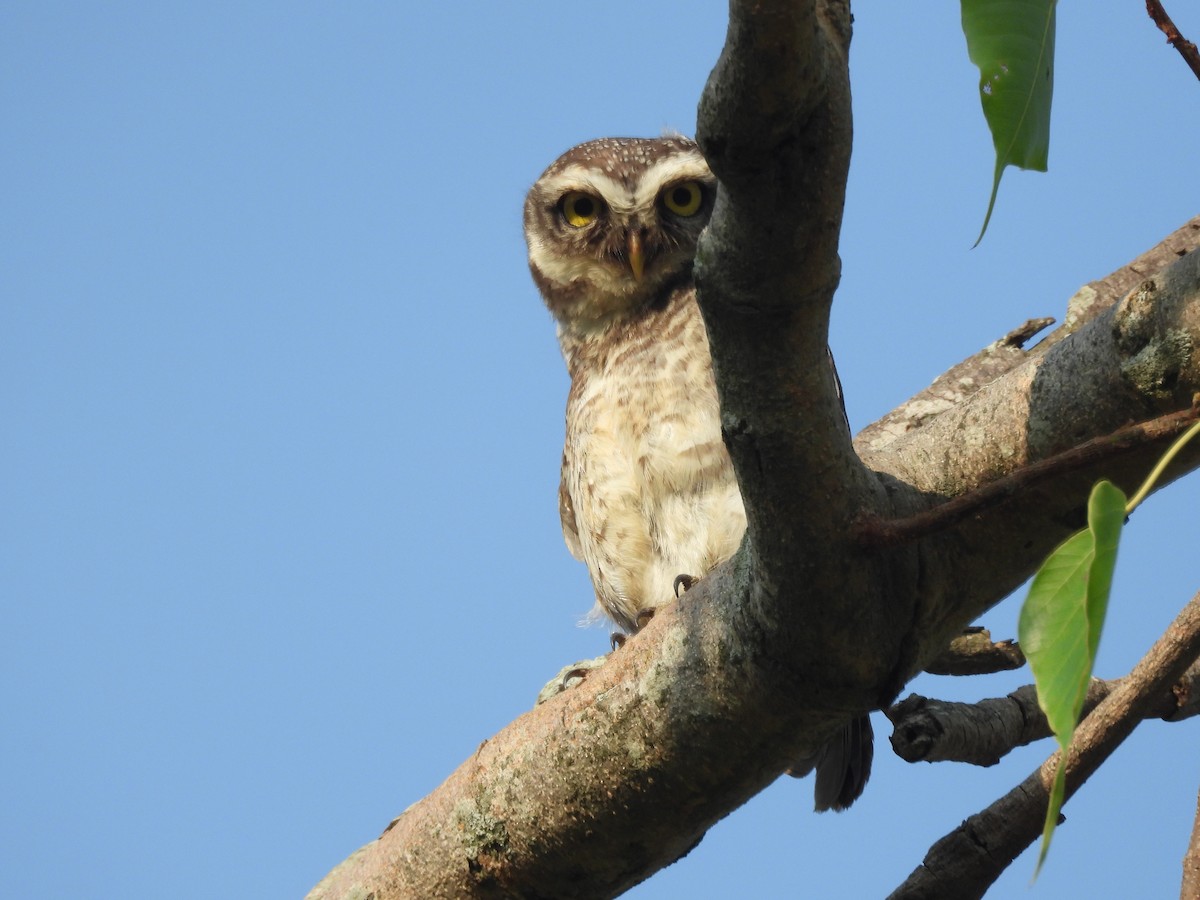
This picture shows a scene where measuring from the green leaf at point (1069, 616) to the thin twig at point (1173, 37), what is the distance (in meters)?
0.49

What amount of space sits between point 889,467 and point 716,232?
63cm

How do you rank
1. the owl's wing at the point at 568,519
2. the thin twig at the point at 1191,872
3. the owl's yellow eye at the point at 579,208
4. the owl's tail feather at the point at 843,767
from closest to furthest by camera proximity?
the thin twig at the point at 1191,872 < the owl's tail feather at the point at 843,767 < the owl's wing at the point at 568,519 < the owl's yellow eye at the point at 579,208

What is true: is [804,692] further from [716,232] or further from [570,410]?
[570,410]

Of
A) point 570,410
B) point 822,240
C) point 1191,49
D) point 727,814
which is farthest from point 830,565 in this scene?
point 570,410

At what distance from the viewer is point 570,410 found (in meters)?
4.46

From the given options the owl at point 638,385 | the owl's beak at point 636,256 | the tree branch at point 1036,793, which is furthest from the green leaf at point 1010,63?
the owl's beak at point 636,256

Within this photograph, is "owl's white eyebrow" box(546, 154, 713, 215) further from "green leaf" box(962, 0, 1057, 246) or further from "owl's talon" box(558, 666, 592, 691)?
"green leaf" box(962, 0, 1057, 246)

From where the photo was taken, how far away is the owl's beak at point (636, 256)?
4453 millimetres

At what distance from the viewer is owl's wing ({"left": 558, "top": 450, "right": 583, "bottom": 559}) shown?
4562 mm

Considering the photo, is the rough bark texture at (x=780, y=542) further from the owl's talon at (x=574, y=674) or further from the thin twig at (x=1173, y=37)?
the owl's talon at (x=574, y=674)

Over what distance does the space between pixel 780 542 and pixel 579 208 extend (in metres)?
3.25

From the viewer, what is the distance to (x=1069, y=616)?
1.00 m

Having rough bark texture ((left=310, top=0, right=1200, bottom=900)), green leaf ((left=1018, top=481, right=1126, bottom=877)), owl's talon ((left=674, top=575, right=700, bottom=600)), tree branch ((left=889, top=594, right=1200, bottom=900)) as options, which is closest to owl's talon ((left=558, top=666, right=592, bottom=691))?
rough bark texture ((left=310, top=0, right=1200, bottom=900))

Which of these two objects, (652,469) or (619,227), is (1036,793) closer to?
(652,469)
